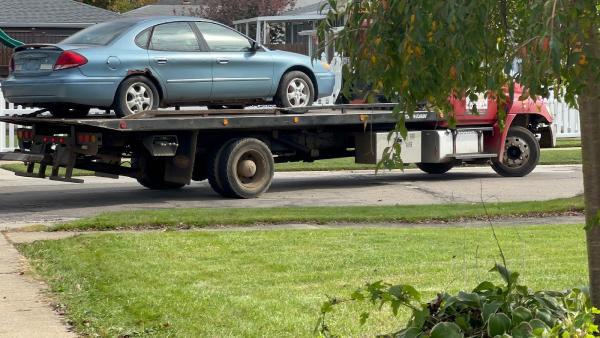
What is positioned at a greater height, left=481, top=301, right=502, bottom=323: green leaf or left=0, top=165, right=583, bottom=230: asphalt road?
left=481, top=301, right=502, bottom=323: green leaf

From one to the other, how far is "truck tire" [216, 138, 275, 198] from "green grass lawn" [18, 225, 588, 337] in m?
3.76

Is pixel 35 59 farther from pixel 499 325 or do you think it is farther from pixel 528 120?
pixel 499 325

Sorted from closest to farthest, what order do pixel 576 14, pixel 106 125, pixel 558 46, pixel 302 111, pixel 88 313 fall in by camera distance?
pixel 558 46, pixel 576 14, pixel 88 313, pixel 106 125, pixel 302 111

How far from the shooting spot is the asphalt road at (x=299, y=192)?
1473 cm

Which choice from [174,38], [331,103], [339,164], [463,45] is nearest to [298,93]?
[174,38]

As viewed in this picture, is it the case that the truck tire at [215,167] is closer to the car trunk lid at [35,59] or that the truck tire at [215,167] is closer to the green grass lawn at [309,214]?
the green grass lawn at [309,214]

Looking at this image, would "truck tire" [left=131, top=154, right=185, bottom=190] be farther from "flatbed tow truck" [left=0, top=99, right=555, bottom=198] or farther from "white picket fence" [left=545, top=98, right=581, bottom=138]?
"white picket fence" [left=545, top=98, right=581, bottom=138]

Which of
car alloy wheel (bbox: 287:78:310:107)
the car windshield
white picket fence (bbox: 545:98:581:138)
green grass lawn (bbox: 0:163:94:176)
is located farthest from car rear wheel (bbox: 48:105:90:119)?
white picket fence (bbox: 545:98:581:138)

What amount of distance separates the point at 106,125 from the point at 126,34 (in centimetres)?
145

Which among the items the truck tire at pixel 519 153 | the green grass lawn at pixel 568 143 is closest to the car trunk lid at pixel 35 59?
the truck tire at pixel 519 153

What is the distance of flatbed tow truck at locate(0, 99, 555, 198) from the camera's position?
47.0 feet

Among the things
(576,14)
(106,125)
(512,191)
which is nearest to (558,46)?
(576,14)

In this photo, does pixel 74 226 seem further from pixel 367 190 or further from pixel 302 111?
pixel 367 190

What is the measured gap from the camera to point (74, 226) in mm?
12453
